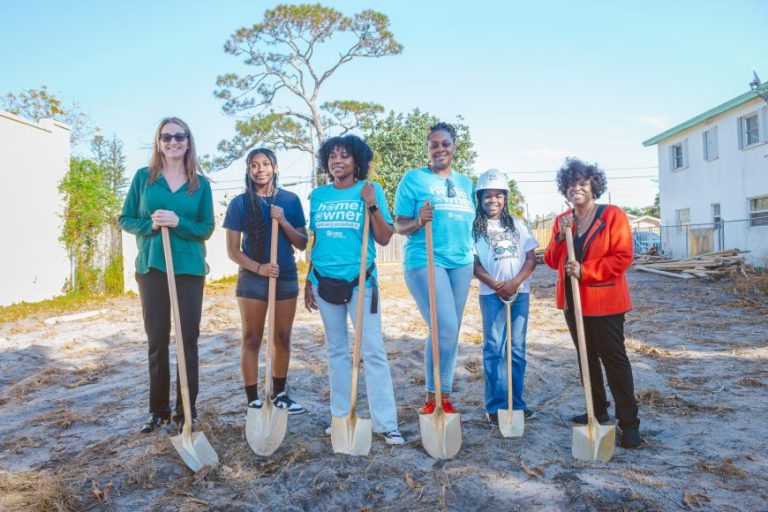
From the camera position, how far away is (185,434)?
11.0 ft

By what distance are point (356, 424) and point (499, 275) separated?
1.39 meters

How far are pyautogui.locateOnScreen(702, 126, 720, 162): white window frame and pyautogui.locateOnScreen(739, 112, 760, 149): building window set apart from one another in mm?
1169

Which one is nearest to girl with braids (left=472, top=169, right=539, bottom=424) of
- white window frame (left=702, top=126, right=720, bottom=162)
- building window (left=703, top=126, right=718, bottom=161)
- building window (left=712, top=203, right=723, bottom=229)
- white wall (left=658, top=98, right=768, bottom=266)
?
white wall (left=658, top=98, right=768, bottom=266)

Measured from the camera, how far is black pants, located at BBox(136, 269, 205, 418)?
3.69 metres

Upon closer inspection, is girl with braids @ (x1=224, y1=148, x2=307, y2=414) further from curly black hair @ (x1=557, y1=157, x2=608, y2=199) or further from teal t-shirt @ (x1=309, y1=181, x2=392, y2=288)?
curly black hair @ (x1=557, y1=157, x2=608, y2=199)

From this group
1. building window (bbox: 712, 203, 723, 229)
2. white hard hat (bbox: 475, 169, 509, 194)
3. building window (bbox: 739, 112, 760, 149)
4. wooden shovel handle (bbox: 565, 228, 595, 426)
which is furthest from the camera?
building window (bbox: 712, 203, 723, 229)

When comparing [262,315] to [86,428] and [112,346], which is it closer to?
[86,428]

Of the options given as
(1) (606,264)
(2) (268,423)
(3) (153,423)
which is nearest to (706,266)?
(1) (606,264)

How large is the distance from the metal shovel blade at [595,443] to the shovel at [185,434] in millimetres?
2088

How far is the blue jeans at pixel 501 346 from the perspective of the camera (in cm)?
406

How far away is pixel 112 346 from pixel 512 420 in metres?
6.01

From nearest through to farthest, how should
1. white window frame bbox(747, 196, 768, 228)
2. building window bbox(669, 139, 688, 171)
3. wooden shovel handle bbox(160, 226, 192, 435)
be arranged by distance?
wooden shovel handle bbox(160, 226, 192, 435) < white window frame bbox(747, 196, 768, 228) < building window bbox(669, 139, 688, 171)

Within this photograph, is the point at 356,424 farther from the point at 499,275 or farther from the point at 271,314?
the point at 499,275

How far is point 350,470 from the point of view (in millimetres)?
3295
